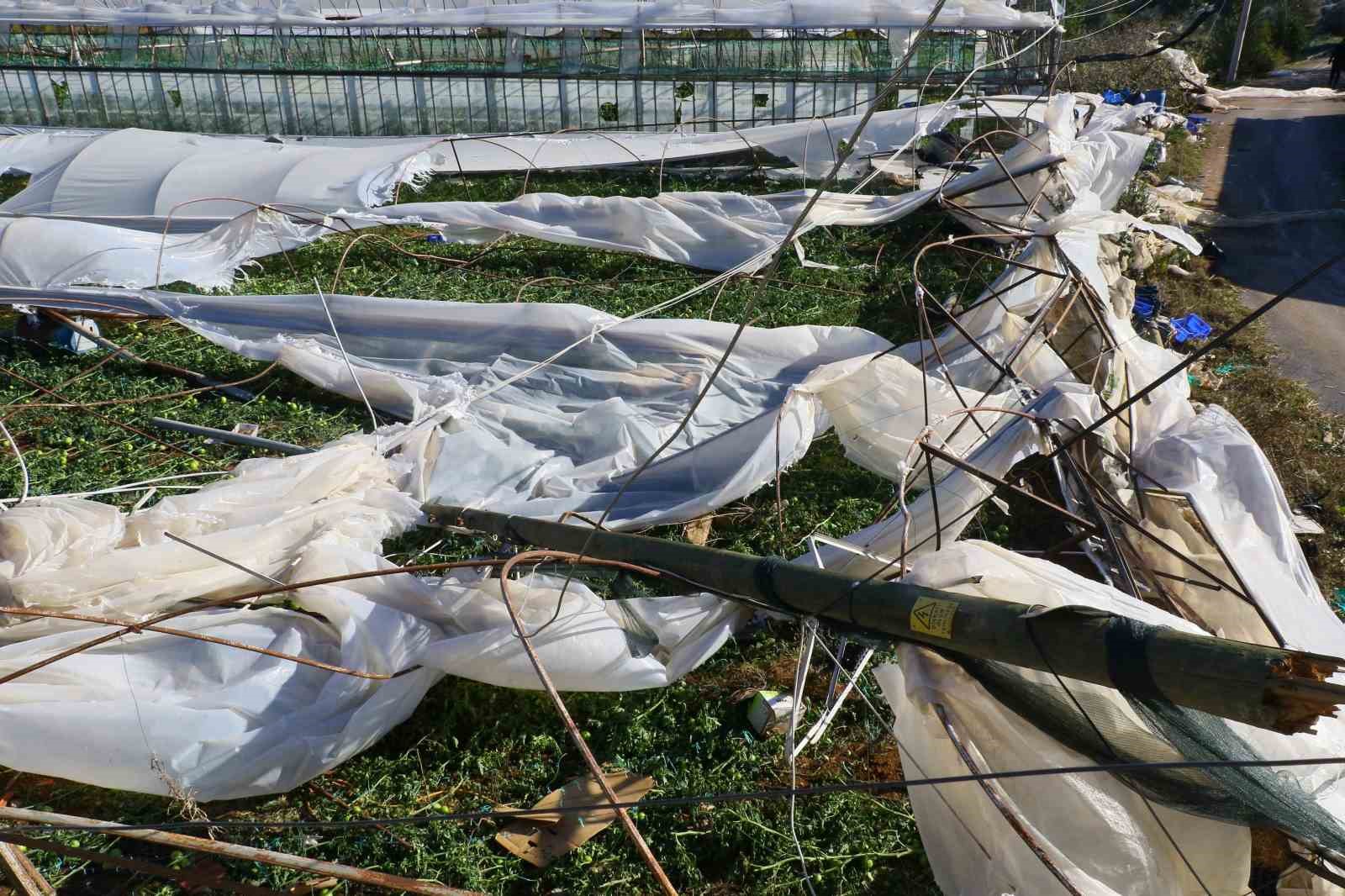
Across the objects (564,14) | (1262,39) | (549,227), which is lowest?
(549,227)

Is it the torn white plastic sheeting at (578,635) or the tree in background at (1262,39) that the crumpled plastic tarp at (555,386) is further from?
the tree in background at (1262,39)

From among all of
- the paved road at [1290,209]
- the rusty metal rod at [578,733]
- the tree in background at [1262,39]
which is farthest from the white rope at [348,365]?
the tree in background at [1262,39]

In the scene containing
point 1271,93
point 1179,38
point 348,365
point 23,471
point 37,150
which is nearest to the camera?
point 23,471

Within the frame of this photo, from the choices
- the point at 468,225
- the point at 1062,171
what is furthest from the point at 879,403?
the point at 468,225

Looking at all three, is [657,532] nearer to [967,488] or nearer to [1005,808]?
[967,488]

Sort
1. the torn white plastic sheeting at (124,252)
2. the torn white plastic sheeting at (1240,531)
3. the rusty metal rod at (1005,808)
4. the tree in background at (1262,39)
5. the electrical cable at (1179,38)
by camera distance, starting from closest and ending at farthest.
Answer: the rusty metal rod at (1005,808) → the torn white plastic sheeting at (1240,531) → the electrical cable at (1179,38) → the torn white plastic sheeting at (124,252) → the tree in background at (1262,39)

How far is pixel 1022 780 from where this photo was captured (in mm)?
2783

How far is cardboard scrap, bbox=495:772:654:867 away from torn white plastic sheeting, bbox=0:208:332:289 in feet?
20.8

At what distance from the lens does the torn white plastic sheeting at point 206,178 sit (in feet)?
32.6

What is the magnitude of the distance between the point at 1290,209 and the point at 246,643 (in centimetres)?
1238

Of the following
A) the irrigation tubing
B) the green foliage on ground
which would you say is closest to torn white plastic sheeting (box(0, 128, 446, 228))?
the green foliage on ground

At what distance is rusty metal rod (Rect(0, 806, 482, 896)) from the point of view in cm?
297

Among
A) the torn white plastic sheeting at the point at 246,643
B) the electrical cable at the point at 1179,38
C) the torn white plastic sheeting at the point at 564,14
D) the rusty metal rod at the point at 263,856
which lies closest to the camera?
the rusty metal rod at the point at 263,856

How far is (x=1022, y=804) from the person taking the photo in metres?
2.79
